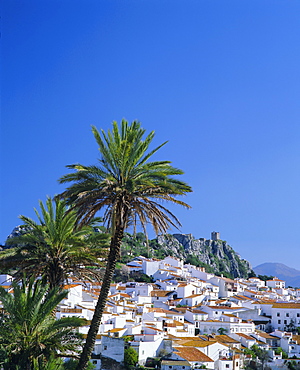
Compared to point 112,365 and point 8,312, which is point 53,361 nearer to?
point 8,312

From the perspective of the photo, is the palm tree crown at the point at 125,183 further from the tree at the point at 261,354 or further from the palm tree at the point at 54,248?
the tree at the point at 261,354

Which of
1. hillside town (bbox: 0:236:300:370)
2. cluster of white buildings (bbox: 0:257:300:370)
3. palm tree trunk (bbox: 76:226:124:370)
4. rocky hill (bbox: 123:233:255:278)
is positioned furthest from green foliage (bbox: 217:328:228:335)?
rocky hill (bbox: 123:233:255:278)

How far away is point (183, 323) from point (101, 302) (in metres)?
49.8

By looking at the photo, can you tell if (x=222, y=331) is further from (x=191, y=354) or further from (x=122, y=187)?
(x=122, y=187)

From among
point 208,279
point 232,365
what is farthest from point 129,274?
point 232,365

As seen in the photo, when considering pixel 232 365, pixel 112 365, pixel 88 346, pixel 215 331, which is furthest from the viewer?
pixel 215 331

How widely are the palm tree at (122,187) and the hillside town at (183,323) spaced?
17835 millimetres

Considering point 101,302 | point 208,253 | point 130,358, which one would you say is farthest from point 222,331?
→ point 208,253

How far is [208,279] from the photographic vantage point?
10525cm

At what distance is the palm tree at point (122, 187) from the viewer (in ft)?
52.4

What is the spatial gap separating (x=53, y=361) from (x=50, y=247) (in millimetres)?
4048

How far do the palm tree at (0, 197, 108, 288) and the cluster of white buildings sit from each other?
1027 centimetres

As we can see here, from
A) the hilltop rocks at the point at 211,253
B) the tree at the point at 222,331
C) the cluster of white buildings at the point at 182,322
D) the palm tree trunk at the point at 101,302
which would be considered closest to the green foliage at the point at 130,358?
the cluster of white buildings at the point at 182,322

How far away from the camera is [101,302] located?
15867mm
